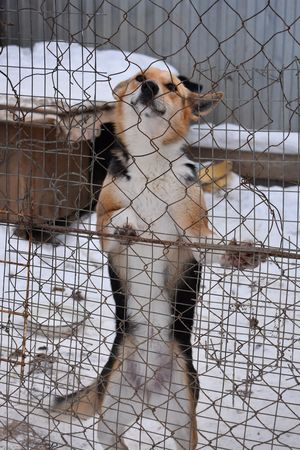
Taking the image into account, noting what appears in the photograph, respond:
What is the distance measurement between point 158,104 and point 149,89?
10 centimetres

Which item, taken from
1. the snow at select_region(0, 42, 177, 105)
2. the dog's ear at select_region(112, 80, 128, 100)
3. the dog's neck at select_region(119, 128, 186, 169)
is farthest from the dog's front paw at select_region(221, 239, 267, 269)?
the snow at select_region(0, 42, 177, 105)

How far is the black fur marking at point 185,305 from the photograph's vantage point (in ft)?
11.0

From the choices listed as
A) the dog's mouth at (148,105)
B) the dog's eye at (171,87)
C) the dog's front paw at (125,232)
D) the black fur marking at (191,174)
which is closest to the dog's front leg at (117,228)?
the dog's front paw at (125,232)

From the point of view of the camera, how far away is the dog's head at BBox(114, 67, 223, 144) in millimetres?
3428

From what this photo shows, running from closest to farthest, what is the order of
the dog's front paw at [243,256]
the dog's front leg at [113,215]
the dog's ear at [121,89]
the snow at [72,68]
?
the dog's front paw at [243,256] → the dog's front leg at [113,215] → the dog's ear at [121,89] → the snow at [72,68]

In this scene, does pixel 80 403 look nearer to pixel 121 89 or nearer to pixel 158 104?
pixel 158 104

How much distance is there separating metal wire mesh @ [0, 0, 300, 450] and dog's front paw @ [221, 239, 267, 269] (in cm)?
4

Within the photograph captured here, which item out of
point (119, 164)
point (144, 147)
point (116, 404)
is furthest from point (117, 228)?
point (116, 404)

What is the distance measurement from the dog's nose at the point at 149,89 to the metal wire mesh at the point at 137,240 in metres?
0.17

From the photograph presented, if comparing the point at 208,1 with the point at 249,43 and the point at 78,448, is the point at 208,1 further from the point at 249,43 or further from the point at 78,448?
the point at 78,448

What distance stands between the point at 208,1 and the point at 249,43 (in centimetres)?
63

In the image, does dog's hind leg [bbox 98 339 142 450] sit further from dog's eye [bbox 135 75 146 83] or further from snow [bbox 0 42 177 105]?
snow [bbox 0 42 177 105]

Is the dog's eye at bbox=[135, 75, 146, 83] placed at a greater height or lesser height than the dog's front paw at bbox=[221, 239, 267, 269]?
greater

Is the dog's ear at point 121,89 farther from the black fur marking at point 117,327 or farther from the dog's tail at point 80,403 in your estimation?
the dog's tail at point 80,403
